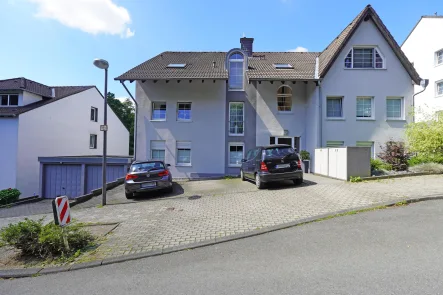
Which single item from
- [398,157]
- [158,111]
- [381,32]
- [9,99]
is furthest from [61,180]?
[381,32]

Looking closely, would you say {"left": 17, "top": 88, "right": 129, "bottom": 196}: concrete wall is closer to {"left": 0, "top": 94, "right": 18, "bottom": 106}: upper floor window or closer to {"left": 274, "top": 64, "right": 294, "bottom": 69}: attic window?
{"left": 0, "top": 94, "right": 18, "bottom": 106}: upper floor window

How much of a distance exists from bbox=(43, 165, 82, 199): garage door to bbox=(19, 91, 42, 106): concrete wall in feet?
22.6

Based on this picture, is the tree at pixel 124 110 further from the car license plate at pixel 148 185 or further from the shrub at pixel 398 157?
the shrub at pixel 398 157

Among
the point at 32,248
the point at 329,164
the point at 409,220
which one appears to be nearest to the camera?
the point at 32,248

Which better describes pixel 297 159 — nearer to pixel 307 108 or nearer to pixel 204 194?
pixel 204 194

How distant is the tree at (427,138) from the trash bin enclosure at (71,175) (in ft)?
53.0

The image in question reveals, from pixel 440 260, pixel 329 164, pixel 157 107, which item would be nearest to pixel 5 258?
pixel 440 260

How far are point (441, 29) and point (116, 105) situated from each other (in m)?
46.0

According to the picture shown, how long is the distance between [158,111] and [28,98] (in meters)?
11.6

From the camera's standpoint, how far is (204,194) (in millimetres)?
9859

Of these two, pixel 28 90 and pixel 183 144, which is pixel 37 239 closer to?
pixel 183 144

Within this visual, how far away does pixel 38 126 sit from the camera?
1919 centimetres

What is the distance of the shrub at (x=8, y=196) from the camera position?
15011 mm

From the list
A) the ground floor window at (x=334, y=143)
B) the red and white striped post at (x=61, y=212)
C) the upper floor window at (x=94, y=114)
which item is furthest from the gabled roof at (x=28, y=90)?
the ground floor window at (x=334, y=143)
